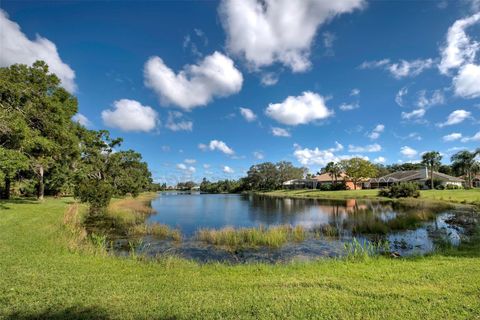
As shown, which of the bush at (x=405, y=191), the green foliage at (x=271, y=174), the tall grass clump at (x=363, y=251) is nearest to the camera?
the tall grass clump at (x=363, y=251)

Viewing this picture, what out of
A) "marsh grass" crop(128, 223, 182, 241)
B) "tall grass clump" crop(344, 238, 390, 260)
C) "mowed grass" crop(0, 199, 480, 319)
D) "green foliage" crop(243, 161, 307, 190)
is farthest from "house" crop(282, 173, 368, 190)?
"mowed grass" crop(0, 199, 480, 319)

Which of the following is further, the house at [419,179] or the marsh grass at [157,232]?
the house at [419,179]

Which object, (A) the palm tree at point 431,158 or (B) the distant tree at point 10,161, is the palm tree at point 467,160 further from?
(B) the distant tree at point 10,161

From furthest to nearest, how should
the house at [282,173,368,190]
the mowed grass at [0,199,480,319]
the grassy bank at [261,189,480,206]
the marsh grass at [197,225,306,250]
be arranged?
the house at [282,173,368,190]
the grassy bank at [261,189,480,206]
the marsh grass at [197,225,306,250]
the mowed grass at [0,199,480,319]

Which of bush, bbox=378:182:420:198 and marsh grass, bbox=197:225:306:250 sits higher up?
bush, bbox=378:182:420:198

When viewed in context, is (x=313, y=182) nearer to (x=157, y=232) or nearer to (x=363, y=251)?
(x=157, y=232)

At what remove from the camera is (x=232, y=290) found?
20.0ft

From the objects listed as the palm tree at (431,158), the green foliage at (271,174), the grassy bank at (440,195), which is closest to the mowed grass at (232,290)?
the grassy bank at (440,195)

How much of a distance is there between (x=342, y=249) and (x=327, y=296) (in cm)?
888

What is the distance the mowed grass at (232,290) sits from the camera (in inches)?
193

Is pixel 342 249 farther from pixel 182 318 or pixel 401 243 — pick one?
pixel 182 318

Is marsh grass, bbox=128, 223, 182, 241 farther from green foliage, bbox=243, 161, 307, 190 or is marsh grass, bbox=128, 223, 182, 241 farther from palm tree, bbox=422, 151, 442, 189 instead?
green foliage, bbox=243, 161, 307, 190

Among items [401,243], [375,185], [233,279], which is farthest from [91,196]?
Answer: [375,185]

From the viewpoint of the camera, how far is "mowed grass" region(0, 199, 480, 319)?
4.91 meters
